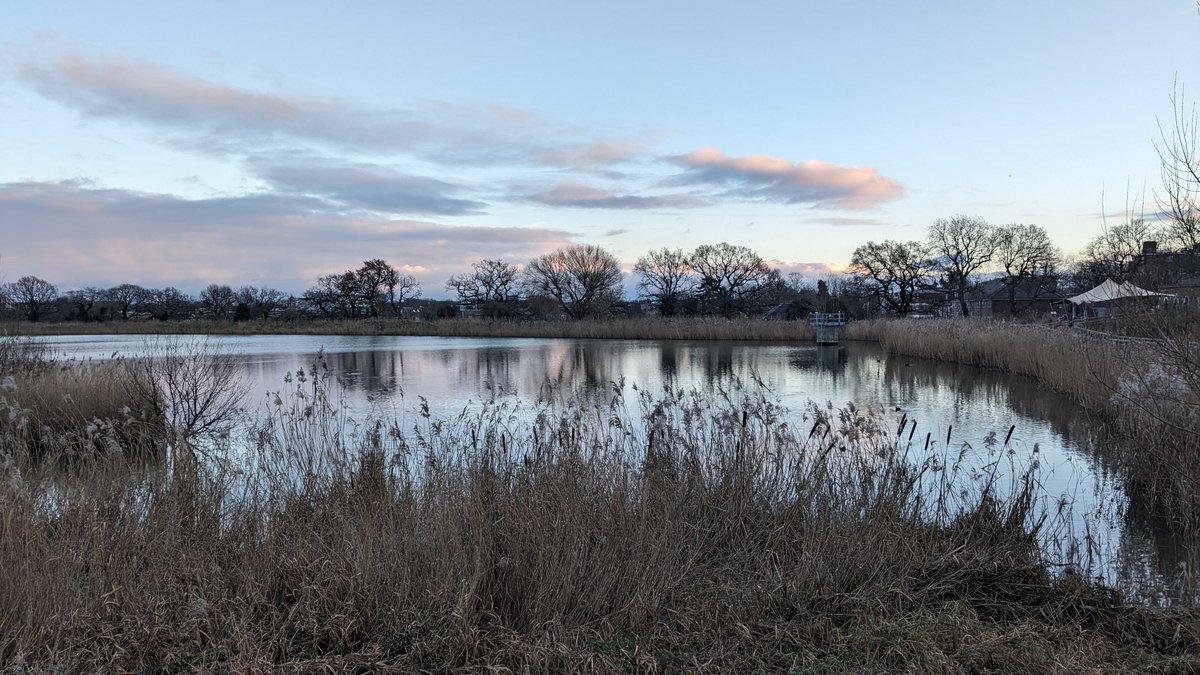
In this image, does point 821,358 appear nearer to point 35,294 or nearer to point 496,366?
point 496,366

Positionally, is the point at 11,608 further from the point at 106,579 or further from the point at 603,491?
the point at 603,491

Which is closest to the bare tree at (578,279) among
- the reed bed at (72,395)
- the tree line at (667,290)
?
the tree line at (667,290)

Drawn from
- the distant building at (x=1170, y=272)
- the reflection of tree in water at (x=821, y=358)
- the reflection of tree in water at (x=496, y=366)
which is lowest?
the reflection of tree in water at (x=821, y=358)

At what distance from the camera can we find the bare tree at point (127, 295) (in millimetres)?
70625

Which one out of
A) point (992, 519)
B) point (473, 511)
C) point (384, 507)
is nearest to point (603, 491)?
point (473, 511)

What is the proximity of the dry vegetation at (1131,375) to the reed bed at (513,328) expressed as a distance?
11893 millimetres

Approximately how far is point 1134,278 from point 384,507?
630 cm

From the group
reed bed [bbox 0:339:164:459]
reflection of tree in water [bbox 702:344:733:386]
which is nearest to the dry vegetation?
reflection of tree in water [bbox 702:344:733:386]

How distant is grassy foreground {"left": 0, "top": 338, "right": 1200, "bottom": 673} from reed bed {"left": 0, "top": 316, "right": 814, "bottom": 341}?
119 feet

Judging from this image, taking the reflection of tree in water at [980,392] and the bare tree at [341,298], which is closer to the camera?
the reflection of tree in water at [980,392]

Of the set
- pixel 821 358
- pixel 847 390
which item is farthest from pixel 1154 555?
pixel 821 358

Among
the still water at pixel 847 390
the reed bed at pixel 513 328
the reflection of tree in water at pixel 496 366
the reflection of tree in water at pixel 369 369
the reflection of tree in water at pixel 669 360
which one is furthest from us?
the reed bed at pixel 513 328

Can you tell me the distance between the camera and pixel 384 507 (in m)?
4.44

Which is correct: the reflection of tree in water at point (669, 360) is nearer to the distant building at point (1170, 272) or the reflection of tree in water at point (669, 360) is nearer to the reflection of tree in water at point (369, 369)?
the reflection of tree in water at point (369, 369)
